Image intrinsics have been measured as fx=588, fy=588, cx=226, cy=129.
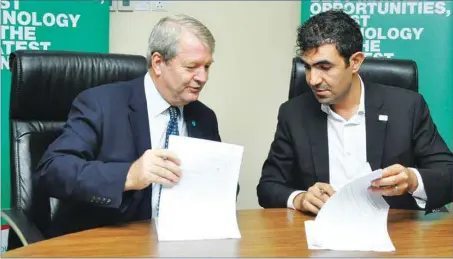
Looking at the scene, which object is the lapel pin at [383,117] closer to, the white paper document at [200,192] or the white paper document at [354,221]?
the white paper document at [354,221]

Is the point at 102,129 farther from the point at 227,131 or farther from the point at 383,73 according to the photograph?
the point at 227,131

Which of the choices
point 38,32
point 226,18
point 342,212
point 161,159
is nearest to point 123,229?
point 161,159

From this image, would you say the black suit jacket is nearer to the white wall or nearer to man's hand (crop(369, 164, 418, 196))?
man's hand (crop(369, 164, 418, 196))

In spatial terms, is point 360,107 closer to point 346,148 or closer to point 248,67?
point 346,148

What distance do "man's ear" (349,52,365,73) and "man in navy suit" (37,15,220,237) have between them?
1.81ft

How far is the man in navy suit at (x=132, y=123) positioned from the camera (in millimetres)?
1699

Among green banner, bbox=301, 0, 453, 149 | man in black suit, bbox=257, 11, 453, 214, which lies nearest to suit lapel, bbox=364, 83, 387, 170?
man in black suit, bbox=257, 11, 453, 214

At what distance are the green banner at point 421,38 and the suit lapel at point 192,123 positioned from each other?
1.24 meters

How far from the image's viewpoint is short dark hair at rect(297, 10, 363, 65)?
207 cm

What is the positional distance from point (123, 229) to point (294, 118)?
0.88 meters

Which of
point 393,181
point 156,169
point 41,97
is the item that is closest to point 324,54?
point 393,181

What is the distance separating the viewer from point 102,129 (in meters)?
1.84

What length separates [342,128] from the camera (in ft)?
7.00

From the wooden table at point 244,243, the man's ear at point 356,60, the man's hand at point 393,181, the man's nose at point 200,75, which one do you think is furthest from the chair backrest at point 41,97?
the man's hand at point 393,181
